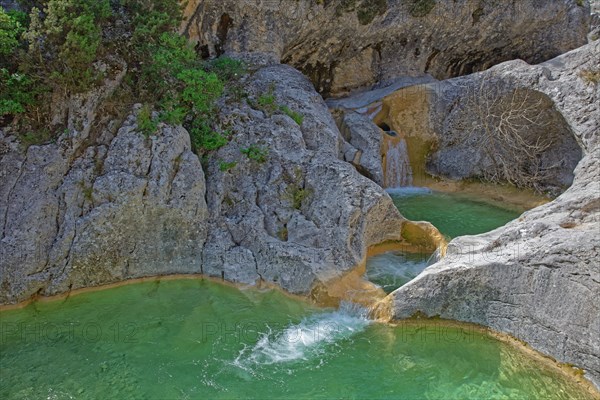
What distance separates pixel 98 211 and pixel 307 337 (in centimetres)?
444

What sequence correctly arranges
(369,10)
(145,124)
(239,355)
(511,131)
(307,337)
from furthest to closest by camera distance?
(369,10), (511,131), (145,124), (307,337), (239,355)

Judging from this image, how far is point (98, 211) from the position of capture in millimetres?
8383

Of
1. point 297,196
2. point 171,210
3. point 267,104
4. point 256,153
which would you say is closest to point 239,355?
point 171,210

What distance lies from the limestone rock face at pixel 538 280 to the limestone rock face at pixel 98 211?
4412 mm

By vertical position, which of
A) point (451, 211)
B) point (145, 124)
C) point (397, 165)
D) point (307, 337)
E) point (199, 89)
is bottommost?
point (307, 337)

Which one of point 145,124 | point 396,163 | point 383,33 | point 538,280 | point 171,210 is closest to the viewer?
point 538,280

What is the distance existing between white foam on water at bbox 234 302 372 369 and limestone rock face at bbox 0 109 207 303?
253cm

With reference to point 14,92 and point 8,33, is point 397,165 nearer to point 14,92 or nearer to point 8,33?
point 14,92

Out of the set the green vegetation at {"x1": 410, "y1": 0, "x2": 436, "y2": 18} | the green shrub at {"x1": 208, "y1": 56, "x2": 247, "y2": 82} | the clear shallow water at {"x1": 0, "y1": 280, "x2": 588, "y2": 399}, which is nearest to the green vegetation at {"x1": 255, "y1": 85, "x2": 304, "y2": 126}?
the green shrub at {"x1": 208, "y1": 56, "x2": 247, "y2": 82}

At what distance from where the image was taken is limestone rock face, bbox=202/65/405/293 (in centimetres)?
866

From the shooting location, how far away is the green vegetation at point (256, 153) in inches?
391

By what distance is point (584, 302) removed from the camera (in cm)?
621

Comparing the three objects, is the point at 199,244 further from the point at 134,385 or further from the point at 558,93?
the point at 558,93

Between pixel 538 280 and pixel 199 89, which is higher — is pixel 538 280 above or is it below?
below
